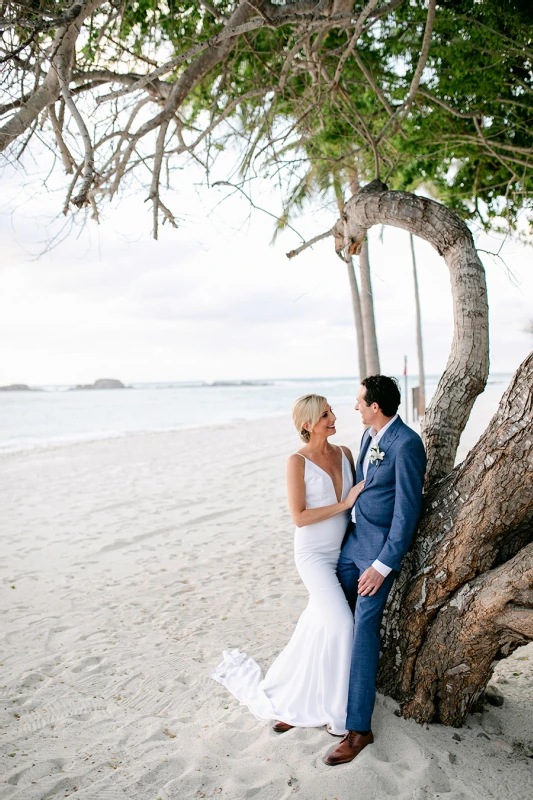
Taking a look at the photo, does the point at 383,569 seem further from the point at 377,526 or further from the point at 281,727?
the point at 281,727

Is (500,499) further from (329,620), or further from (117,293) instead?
(117,293)

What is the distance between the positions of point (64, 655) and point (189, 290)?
41097 millimetres

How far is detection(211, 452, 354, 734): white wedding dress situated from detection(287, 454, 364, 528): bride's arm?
1.8 inches

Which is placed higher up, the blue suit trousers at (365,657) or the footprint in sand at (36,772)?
the blue suit trousers at (365,657)

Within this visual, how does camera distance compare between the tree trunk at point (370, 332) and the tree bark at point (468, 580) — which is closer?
the tree bark at point (468, 580)

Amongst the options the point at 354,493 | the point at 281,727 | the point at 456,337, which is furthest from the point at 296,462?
the point at 281,727

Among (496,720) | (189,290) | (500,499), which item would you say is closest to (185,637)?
(496,720)

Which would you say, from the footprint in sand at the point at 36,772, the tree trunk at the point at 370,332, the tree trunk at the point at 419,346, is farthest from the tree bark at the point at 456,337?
the tree trunk at the point at 419,346

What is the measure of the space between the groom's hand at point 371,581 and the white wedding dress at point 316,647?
0.96 feet

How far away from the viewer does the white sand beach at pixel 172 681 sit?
2689 millimetres

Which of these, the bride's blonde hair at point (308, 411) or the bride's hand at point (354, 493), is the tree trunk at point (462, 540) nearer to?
the bride's hand at point (354, 493)

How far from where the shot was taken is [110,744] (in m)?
3.06

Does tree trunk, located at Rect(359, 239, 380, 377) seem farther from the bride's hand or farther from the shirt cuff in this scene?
the shirt cuff

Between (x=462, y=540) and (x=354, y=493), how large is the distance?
629mm
